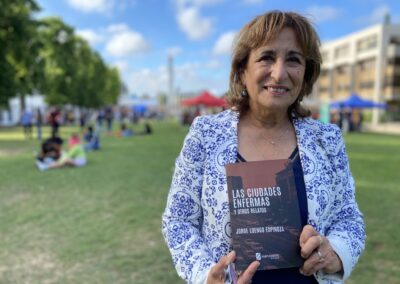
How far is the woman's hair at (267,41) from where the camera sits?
154 centimetres

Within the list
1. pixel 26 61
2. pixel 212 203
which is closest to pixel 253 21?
pixel 212 203

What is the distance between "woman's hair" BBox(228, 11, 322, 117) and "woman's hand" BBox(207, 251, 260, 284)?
26.3 inches

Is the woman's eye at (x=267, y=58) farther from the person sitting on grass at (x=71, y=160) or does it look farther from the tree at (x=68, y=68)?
the tree at (x=68, y=68)

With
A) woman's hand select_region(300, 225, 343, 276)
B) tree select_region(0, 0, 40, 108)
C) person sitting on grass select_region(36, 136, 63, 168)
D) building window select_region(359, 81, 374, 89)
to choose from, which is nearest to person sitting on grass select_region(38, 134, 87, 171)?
→ person sitting on grass select_region(36, 136, 63, 168)

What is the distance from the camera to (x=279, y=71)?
4.94 feet

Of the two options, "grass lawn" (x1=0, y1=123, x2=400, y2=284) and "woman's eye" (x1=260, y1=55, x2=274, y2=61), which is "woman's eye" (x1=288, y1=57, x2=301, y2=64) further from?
"grass lawn" (x1=0, y1=123, x2=400, y2=284)

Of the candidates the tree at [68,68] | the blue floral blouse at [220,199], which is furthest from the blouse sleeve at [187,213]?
the tree at [68,68]

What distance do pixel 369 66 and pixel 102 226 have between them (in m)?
61.3

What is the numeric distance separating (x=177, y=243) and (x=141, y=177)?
8.49m

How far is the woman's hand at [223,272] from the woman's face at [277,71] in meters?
0.62

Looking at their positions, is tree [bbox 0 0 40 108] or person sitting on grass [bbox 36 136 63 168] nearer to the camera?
person sitting on grass [bbox 36 136 63 168]

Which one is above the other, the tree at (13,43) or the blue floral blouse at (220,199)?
the tree at (13,43)

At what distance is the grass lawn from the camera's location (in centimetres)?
437

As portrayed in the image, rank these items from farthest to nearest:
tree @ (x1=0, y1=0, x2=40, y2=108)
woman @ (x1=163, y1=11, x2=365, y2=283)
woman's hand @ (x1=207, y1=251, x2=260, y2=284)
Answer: tree @ (x1=0, y1=0, x2=40, y2=108), woman @ (x1=163, y1=11, x2=365, y2=283), woman's hand @ (x1=207, y1=251, x2=260, y2=284)
